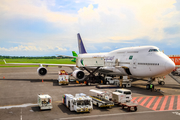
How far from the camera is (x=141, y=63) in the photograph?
2689 centimetres

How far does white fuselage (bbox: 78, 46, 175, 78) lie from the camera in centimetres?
2420

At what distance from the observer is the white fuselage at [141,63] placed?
24.2 metres

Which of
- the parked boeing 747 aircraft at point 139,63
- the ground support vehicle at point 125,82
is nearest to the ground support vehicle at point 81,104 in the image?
the parked boeing 747 aircraft at point 139,63

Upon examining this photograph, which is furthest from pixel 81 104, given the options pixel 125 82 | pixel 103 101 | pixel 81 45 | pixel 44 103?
pixel 81 45

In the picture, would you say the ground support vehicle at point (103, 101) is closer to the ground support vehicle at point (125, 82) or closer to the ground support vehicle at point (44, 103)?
the ground support vehicle at point (44, 103)

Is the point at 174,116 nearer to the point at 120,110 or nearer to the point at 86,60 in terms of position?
the point at 120,110

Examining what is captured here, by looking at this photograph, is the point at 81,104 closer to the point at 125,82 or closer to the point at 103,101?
the point at 103,101

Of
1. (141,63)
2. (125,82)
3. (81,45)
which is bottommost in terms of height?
(125,82)

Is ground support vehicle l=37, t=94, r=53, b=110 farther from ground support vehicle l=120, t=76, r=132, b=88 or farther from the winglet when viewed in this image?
the winglet

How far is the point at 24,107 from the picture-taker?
1755cm

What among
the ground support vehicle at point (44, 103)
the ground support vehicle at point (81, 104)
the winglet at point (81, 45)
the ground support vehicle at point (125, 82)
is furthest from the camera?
the winglet at point (81, 45)

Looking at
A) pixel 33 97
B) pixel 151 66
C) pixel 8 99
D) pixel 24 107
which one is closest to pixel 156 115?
pixel 151 66

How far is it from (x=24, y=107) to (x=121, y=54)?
2056cm

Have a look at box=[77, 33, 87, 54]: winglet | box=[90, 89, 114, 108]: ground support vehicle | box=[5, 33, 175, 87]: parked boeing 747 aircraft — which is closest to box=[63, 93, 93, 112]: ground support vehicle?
box=[90, 89, 114, 108]: ground support vehicle
